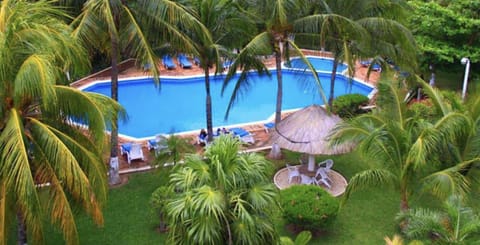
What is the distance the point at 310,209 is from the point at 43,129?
6016 millimetres

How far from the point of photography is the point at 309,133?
1405 cm

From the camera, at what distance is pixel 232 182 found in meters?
7.30

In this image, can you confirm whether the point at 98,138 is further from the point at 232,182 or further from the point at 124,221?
the point at 124,221

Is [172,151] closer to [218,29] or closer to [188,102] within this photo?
[218,29]

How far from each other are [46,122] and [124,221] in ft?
14.5

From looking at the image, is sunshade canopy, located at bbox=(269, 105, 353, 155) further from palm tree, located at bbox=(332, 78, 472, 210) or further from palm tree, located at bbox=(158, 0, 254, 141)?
palm tree, located at bbox=(158, 0, 254, 141)

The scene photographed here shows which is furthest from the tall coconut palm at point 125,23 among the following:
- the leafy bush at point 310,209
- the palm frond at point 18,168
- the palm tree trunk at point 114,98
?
the leafy bush at point 310,209

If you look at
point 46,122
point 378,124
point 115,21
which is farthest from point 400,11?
point 46,122

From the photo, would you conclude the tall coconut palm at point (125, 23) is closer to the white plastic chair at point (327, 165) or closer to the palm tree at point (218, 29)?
the palm tree at point (218, 29)

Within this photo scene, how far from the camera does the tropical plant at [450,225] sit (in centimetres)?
875

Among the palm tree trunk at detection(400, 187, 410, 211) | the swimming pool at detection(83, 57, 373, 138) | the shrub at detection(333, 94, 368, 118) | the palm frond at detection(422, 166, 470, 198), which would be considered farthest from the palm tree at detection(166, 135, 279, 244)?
the swimming pool at detection(83, 57, 373, 138)

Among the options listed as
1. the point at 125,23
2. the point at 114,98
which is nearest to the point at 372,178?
the point at 114,98

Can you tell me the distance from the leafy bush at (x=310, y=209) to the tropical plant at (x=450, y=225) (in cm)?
237

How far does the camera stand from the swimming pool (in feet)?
75.5
